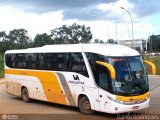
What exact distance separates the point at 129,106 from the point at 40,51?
6.94 metres

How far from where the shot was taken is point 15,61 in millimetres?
22781

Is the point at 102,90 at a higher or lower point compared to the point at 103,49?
lower

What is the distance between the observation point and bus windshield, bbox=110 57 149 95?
1475cm

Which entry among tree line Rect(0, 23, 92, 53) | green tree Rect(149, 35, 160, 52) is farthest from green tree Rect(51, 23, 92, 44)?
green tree Rect(149, 35, 160, 52)

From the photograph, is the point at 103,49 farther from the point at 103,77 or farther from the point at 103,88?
the point at 103,88

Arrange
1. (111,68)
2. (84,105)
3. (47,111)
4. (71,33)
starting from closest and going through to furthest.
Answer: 1. (111,68)
2. (84,105)
3. (47,111)
4. (71,33)

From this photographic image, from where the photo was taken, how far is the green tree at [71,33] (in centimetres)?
7379

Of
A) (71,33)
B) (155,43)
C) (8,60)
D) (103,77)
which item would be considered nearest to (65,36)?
(71,33)

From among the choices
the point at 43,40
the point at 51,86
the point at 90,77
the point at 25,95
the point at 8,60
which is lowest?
the point at 25,95

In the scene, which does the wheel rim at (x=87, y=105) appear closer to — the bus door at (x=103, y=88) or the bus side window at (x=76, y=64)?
the bus door at (x=103, y=88)

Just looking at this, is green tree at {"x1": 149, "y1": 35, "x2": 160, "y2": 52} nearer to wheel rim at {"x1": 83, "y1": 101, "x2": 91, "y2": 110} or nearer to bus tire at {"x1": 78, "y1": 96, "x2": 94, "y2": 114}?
bus tire at {"x1": 78, "y1": 96, "x2": 94, "y2": 114}

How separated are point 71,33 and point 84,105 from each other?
2454 inches

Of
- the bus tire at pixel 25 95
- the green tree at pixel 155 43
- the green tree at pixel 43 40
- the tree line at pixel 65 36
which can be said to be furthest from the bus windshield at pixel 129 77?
the green tree at pixel 155 43

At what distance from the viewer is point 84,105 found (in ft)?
53.8
